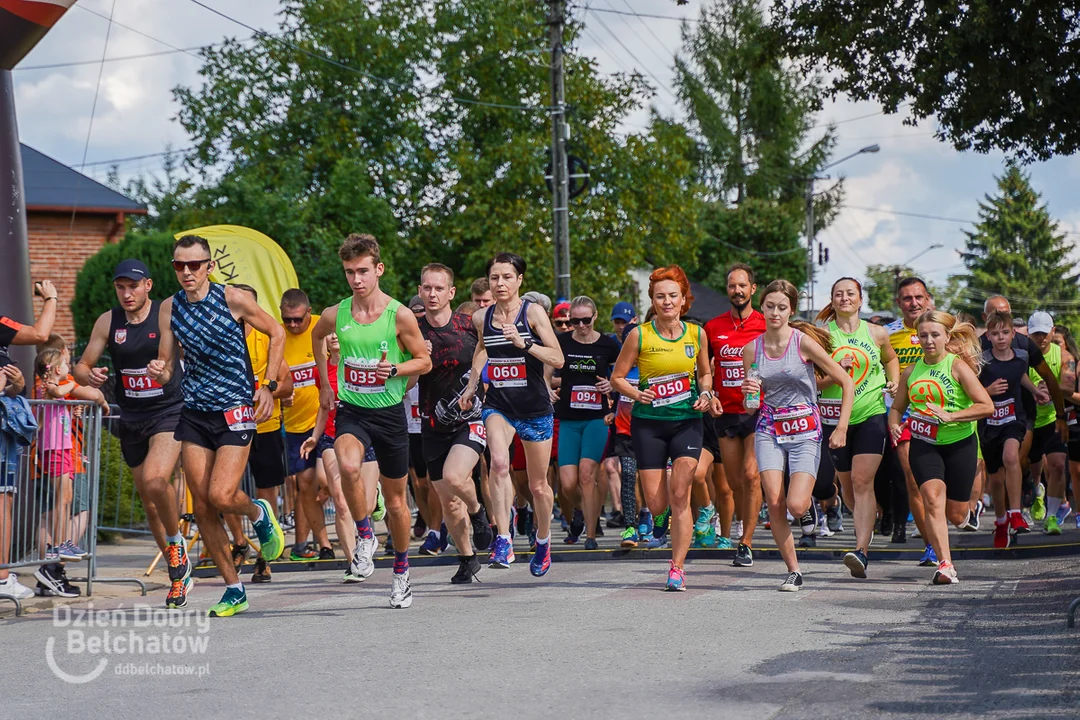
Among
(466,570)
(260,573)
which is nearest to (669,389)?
(466,570)

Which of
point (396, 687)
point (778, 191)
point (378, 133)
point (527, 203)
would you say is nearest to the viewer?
point (396, 687)

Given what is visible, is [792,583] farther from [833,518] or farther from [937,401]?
[833,518]

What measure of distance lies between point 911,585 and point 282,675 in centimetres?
513

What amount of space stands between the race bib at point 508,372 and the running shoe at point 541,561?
1.25 meters

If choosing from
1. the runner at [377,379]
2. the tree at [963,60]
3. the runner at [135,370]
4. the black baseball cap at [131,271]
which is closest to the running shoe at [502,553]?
the runner at [377,379]

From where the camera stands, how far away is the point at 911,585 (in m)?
9.97

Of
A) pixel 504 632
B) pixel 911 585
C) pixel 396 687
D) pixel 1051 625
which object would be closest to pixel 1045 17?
pixel 911 585

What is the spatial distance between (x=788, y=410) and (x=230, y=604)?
4.01m

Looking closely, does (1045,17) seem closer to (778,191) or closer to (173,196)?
(173,196)

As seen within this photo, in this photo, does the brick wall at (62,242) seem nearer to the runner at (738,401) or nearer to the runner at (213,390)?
the runner at (738,401)

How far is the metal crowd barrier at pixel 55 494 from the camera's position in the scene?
9.88 m

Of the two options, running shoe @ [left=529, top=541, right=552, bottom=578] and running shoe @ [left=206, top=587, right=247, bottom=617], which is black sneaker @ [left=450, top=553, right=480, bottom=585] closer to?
running shoe @ [left=529, top=541, right=552, bottom=578]

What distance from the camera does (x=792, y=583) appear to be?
31.9 feet

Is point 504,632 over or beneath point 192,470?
beneath
